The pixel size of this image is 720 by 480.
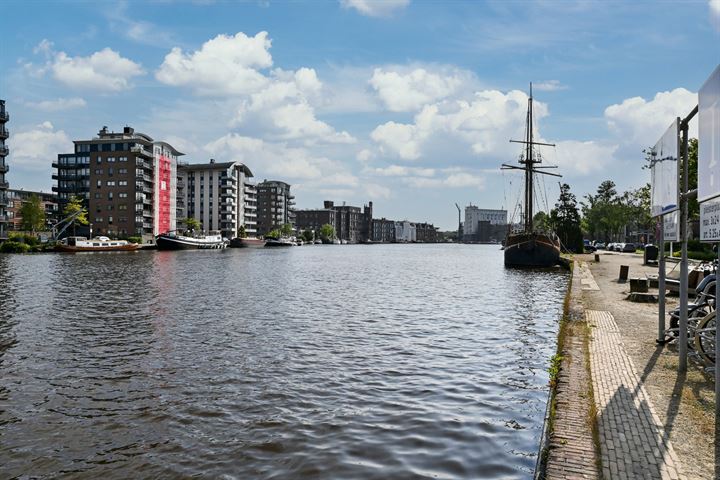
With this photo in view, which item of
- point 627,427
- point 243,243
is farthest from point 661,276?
point 243,243

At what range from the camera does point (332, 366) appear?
558 inches

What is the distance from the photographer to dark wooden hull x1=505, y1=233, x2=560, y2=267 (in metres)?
62.6

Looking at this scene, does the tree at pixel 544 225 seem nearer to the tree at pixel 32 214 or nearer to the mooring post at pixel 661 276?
the mooring post at pixel 661 276

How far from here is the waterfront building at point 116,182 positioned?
131250 mm

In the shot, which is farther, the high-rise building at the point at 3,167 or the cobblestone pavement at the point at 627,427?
the high-rise building at the point at 3,167

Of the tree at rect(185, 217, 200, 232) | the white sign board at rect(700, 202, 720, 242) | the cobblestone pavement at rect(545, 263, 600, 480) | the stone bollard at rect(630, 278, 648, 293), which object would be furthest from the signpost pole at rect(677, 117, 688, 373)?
the tree at rect(185, 217, 200, 232)

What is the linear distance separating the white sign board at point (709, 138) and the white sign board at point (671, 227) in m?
3.31

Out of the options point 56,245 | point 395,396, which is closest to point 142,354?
point 395,396

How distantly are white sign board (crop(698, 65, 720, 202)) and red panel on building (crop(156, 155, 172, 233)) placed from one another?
469 feet

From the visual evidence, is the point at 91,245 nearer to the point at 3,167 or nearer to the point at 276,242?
the point at 3,167

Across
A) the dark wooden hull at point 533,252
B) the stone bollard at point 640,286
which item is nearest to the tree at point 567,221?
the dark wooden hull at point 533,252

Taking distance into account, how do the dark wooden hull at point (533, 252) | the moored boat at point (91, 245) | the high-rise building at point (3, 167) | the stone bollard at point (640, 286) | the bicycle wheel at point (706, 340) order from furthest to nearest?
the moored boat at point (91, 245)
the high-rise building at point (3, 167)
the dark wooden hull at point (533, 252)
the stone bollard at point (640, 286)
the bicycle wheel at point (706, 340)

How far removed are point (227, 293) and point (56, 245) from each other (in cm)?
8048

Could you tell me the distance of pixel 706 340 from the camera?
10.6 metres
